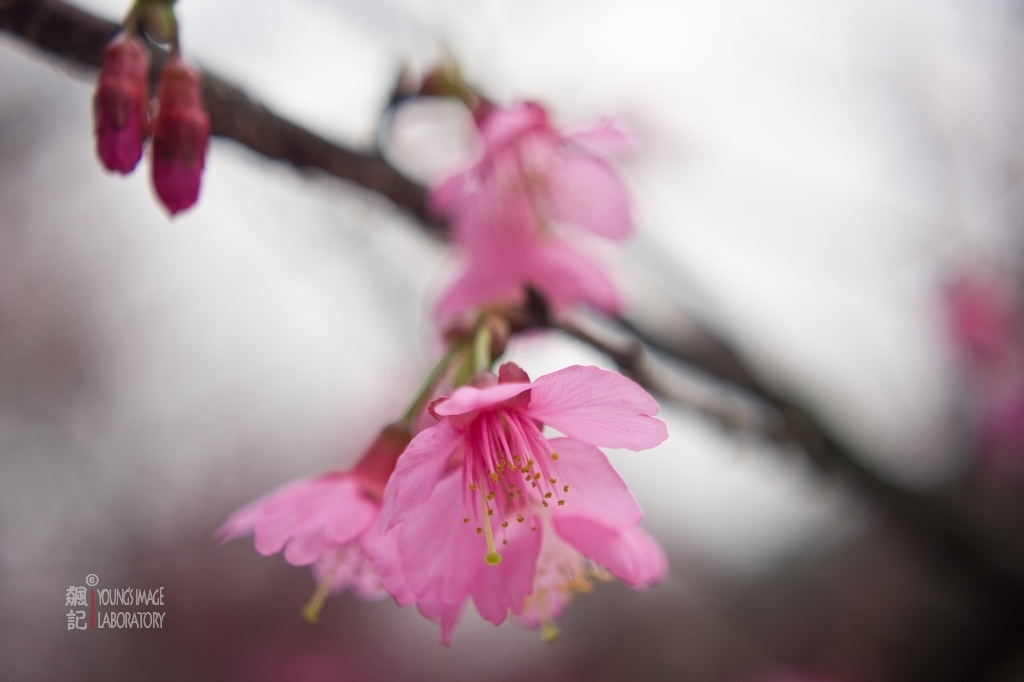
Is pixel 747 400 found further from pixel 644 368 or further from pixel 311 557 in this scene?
pixel 311 557

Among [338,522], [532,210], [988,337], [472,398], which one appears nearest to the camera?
[472,398]

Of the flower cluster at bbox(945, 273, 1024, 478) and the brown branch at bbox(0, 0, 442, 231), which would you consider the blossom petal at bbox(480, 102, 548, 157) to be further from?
the flower cluster at bbox(945, 273, 1024, 478)

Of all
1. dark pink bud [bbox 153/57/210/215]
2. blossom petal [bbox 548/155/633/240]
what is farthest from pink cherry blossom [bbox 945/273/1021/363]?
dark pink bud [bbox 153/57/210/215]

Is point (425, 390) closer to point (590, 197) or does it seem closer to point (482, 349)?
point (482, 349)

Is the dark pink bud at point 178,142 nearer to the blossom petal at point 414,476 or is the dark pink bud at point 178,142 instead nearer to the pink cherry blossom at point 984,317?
the blossom petal at point 414,476

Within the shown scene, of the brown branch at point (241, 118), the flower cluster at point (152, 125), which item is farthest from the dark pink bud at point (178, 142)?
the brown branch at point (241, 118)

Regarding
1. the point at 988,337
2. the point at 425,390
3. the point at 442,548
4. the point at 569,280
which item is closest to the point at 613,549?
the point at 442,548
